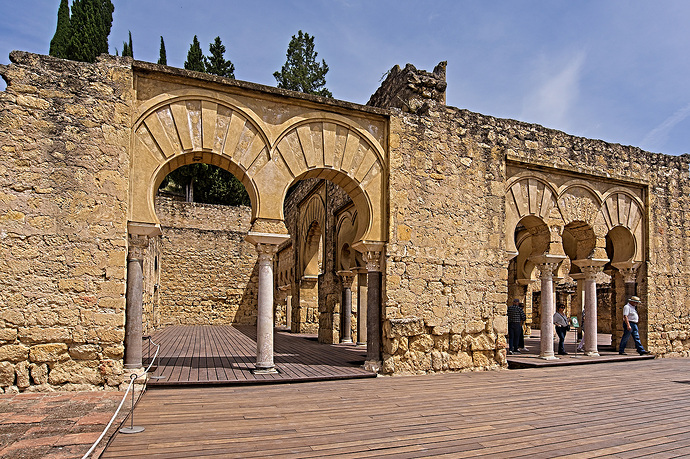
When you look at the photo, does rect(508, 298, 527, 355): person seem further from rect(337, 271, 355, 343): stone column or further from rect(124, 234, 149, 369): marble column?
rect(124, 234, 149, 369): marble column

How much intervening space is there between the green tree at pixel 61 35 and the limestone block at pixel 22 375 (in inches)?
1116

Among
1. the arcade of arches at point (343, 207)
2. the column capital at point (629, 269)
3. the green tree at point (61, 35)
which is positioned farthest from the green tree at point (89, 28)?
the column capital at point (629, 269)

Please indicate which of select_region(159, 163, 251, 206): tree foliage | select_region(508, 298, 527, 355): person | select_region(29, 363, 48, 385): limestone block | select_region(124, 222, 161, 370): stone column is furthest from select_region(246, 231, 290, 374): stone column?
select_region(159, 163, 251, 206): tree foliage

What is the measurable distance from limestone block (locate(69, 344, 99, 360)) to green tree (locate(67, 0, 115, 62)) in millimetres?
25539

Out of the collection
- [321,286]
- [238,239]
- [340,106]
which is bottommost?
[321,286]

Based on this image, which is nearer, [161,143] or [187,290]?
[161,143]

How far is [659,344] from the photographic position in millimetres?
10578

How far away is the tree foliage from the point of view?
29.7m

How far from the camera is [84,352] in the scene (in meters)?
5.93

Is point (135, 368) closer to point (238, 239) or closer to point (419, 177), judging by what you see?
point (419, 177)

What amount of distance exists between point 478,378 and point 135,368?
4.82 meters

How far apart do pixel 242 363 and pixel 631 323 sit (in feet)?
26.1

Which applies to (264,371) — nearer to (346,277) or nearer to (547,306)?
(346,277)

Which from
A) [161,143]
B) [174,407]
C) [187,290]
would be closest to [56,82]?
[161,143]
